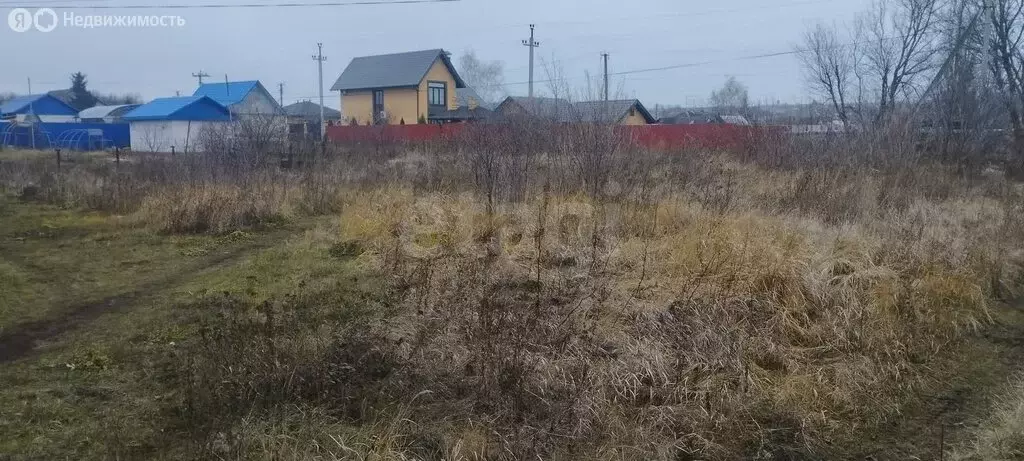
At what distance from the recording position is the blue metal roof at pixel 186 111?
1304 inches

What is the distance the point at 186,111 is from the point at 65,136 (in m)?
5.82

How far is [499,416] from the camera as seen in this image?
3607 millimetres

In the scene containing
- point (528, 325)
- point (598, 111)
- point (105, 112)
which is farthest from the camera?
point (105, 112)

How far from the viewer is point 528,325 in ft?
15.1

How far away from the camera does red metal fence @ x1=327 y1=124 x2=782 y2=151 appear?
14164mm

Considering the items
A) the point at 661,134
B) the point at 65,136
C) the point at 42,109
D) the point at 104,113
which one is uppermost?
the point at 42,109

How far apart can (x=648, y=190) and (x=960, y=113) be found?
30.4 feet

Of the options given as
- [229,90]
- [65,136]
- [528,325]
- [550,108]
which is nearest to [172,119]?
[65,136]

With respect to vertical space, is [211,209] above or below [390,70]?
below

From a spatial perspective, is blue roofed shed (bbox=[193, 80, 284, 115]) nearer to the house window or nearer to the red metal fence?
the red metal fence

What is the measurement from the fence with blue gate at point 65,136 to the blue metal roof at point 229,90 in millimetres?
5372

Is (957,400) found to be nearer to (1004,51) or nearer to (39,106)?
(1004,51)

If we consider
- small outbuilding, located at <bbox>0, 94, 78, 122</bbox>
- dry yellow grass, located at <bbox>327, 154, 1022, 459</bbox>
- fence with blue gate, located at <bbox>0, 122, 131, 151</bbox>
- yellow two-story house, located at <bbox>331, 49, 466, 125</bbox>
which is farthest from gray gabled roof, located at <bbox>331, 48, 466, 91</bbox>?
dry yellow grass, located at <bbox>327, 154, 1022, 459</bbox>

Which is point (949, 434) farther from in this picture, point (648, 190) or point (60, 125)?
point (60, 125)
